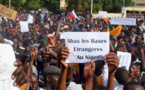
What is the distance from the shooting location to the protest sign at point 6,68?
2.94 meters

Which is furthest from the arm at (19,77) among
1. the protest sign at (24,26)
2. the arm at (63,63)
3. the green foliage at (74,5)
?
the green foliage at (74,5)

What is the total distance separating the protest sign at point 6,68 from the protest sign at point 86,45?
788 millimetres

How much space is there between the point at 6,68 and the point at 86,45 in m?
0.97

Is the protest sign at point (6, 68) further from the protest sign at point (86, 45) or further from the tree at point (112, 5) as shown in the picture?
the tree at point (112, 5)

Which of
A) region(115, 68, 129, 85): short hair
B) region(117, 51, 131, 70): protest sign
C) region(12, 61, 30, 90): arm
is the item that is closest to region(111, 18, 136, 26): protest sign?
region(117, 51, 131, 70): protest sign

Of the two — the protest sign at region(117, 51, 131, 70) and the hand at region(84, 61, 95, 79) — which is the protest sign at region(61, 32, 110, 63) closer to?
the hand at region(84, 61, 95, 79)

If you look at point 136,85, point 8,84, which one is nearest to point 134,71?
point 136,85

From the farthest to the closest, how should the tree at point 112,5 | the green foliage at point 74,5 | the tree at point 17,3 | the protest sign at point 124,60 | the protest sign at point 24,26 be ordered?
the tree at point 112,5 < the tree at point 17,3 < the green foliage at point 74,5 < the protest sign at point 24,26 < the protest sign at point 124,60

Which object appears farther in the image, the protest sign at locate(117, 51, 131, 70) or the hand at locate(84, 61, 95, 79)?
the protest sign at locate(117, 51, 131, 70)

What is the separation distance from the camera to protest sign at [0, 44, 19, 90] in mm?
2943

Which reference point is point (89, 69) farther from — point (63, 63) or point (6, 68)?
point (6, 68)

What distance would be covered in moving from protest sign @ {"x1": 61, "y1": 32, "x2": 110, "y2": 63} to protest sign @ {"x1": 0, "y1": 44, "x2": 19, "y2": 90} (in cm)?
79

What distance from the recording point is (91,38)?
97.1 inches

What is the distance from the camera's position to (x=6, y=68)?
296 centimetres
